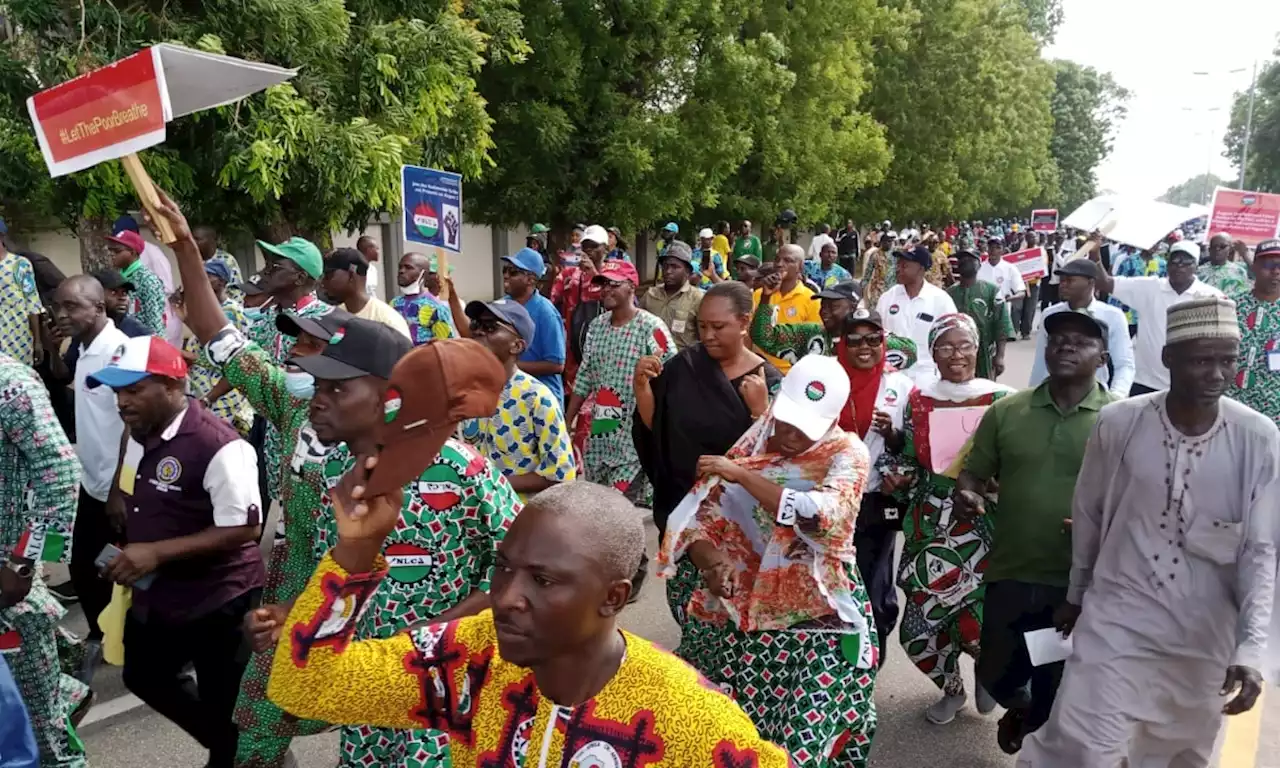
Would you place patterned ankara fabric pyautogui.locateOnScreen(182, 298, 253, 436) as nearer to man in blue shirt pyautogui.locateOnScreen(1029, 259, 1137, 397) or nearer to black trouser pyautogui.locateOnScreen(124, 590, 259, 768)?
black trouser pyautogui.locateOnScreen(124, 590, 259, 768)

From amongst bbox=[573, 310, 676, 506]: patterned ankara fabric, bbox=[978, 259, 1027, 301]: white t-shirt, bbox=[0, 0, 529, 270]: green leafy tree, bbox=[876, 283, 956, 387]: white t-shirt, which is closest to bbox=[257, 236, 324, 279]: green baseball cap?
bbox=[573, 310, 676, 506]: patterned ankara fabric

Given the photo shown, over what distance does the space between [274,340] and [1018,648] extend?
3.79 meters

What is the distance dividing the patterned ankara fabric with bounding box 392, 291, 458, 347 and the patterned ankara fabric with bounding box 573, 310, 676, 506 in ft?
3.89

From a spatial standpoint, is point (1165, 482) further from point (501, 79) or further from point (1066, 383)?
point (501, 79)

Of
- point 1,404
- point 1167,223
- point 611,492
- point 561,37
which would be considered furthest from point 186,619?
point 561,37

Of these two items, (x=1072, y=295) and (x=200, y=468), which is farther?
(x=1072, y=295)

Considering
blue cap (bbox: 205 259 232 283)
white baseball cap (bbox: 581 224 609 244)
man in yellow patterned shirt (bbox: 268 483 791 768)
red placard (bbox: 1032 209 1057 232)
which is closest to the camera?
man in yellow patterned shirt (bbox: 268 483 791 768)

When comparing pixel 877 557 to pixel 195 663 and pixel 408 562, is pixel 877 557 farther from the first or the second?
pixel 195 663

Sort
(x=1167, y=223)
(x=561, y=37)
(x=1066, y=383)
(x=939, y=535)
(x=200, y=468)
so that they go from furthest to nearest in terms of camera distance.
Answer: (x=561, y=37) < (x=1167, y=223) < (x=939, y=535) < (x=1066, y=383) < (x=200, y=468)

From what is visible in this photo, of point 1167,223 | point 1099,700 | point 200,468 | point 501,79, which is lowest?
point 1099,700

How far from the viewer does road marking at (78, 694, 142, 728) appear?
465 cm

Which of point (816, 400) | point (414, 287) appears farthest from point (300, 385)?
point (414, 287)

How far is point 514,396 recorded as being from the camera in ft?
13.7

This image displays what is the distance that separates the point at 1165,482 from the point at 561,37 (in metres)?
13.7
